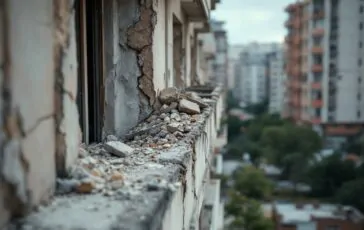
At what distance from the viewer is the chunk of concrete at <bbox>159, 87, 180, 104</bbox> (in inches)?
168

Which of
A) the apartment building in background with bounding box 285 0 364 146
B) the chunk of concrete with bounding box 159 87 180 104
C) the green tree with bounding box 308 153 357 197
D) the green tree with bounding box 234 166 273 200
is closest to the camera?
the chunk of concrete with bounding box 159 87 180 104

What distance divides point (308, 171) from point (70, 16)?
30.0 m

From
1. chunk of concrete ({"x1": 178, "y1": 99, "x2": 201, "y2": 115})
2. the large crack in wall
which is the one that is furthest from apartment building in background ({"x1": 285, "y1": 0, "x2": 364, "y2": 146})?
the large crack in wall

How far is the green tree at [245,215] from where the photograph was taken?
21.4m

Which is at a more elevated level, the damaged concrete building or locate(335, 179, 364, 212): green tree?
the damaged concrete building

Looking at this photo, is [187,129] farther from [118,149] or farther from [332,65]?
[332,65]

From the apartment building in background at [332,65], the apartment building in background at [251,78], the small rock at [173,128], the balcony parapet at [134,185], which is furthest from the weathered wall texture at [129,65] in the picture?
the apartment building in background at [251,78]

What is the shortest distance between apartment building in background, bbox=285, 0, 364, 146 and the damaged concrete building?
35.4m

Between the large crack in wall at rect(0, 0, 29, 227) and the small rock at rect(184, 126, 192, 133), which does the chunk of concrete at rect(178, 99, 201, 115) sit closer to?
the small rock at rect(184, 126, 192, 133)

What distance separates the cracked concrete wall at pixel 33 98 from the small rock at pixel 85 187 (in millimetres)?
118

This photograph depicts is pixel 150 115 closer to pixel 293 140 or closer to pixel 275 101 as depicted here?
pixel 293 140

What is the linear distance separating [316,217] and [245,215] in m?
3.63

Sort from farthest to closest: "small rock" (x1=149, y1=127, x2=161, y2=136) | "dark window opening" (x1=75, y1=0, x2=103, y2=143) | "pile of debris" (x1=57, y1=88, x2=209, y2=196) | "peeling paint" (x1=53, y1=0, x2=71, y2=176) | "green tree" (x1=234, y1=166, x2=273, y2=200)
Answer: "green tree" (x1=234, y1=166, x2=273, y2=200)
"small rock" (x1=149, y1=127, x2=161, y2=136)
"dark window opening" (x1=75, y1=0, x2=103, y2=143)
"pile of debris" (x1=57, y1=88, x2=209, y2=196)
"peeling paint" (x1=53, y1=0, x2=71, y2=176)

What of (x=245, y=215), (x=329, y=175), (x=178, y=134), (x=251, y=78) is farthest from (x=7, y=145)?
(x=251, y=78)
